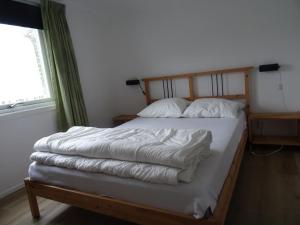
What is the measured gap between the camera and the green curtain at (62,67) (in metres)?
2.94

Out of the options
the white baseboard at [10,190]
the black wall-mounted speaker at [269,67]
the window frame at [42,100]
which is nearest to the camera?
the white baseboard at [10,190]

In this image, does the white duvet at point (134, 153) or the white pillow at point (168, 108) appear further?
the white pillow at point (168, 108)

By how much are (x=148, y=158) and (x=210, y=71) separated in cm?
226

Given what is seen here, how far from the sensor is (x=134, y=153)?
1.49 metres

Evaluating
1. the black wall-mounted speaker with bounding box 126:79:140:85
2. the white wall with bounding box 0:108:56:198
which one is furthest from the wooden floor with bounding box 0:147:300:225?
the black wall-mounted speaker with bounding box 126:79:140:85

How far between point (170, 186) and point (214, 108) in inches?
71.2

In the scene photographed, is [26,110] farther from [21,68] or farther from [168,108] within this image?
[168,108]

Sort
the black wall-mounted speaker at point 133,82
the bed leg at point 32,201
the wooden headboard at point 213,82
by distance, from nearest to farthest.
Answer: the bed leg at point 32,201 < the wooden headboard at point 213,82 < the black wall-mounted speaker at point 133,82

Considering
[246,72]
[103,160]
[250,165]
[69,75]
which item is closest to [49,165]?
[103,160]

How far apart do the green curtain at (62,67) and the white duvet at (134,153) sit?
109 cm

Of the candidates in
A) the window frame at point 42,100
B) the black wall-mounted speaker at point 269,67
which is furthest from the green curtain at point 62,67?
the black wall-mounted speaker at point 269,67

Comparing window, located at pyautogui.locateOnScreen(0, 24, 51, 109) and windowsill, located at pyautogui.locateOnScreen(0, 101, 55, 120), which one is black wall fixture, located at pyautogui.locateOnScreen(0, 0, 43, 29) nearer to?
window, located at pyautogui.locateOnScreen(0, 24, 51, 109)

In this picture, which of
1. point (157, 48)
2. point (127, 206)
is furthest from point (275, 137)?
point (127, 206)

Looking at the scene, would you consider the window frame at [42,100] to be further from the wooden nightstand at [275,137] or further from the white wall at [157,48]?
the wooden nightstand at [275,137]
